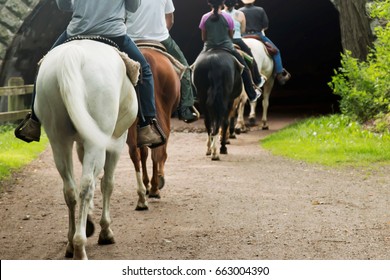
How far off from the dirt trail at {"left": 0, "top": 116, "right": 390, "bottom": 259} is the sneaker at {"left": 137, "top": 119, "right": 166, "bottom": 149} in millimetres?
748

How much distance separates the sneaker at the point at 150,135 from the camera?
27.1ft

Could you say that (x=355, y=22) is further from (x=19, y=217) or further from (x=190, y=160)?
(x=19, y=217)

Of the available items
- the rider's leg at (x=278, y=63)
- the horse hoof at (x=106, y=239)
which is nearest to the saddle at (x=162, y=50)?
the horse hoof at (x=106, y=239)

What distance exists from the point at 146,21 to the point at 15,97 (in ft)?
29.5

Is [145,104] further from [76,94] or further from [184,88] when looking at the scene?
[184,88]

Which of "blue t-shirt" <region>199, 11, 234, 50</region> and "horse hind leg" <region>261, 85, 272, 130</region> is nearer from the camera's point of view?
"blue t-shirt" <region>199, 11, 234, 50</region>

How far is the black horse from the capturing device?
44.2 feet

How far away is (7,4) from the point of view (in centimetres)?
1797

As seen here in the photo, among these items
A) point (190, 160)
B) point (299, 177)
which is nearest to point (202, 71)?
point (190, 160)

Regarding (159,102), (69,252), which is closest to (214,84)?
(159,102)

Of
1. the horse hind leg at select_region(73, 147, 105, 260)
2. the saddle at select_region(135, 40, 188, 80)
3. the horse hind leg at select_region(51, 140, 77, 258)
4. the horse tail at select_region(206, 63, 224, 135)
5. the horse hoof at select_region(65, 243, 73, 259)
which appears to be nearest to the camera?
the horse hind leg at select_region(73, 147, 105, 260)

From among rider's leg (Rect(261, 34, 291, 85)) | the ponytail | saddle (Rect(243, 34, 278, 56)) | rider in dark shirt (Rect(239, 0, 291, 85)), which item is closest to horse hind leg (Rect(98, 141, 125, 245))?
the ponytail

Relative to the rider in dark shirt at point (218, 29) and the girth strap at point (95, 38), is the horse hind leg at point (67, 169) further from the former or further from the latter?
the rider in dark shirt at point (218, 29)

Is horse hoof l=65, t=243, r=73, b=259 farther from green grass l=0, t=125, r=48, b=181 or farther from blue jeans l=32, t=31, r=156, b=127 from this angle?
green grass l=0, t=125, r=48, b=181
